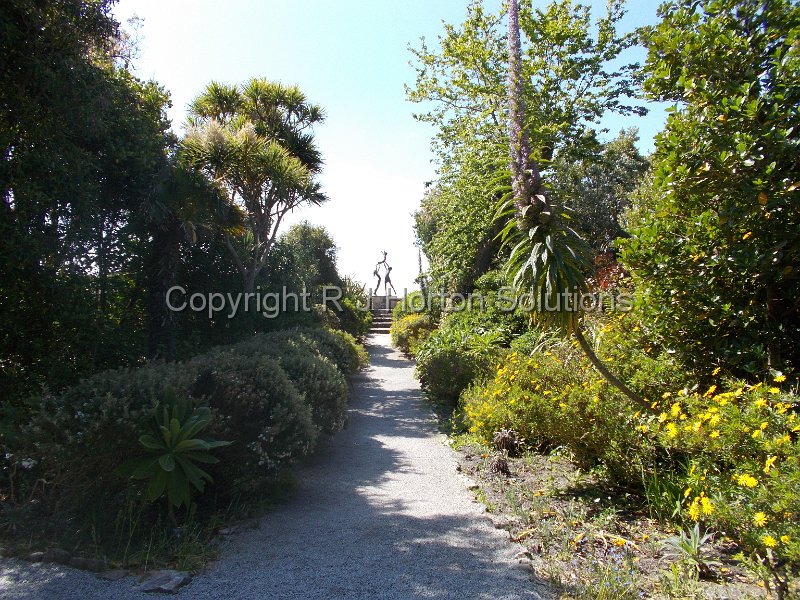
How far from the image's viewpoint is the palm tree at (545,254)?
163 inches

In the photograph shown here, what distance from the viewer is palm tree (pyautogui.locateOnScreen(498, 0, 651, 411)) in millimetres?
4152

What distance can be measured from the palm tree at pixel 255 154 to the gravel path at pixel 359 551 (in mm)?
6601

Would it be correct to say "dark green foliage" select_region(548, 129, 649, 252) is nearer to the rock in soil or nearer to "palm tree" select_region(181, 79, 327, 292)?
"palm tree" select_region(181, 79, 327, 292)

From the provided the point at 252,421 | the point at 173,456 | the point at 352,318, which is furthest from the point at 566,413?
the point at 352,318

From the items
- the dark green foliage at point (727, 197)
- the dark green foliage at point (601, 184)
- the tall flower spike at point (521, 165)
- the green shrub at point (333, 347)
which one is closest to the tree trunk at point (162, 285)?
the green shrub at point (333, 347)

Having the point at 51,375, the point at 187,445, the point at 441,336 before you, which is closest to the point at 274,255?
the point at 441,336

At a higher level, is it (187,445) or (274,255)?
(274,255)

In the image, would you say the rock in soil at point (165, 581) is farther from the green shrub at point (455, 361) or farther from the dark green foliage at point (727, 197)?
the green shrub at point (455, 361)

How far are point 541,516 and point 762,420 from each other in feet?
5.57

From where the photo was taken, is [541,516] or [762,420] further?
[541,516]

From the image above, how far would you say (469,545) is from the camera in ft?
11.8

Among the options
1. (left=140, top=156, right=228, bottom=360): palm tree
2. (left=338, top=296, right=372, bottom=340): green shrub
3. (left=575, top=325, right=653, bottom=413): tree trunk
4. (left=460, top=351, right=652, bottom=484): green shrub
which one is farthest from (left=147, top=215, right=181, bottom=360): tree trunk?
(left=338, top=296, right=372, bottom=340): green shrub

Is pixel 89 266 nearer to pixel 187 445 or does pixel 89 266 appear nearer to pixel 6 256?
pixel 6 256

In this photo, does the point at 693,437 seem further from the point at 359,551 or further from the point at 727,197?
the point at 359,551
